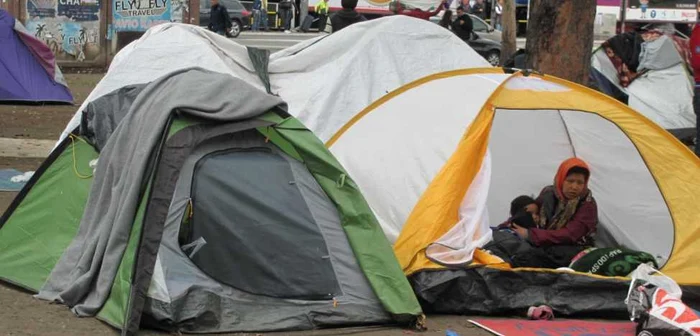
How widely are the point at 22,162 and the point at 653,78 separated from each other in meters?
7.53

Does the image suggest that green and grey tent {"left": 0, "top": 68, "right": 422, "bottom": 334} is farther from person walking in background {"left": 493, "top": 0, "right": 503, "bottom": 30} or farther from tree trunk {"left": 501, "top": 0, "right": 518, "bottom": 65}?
person walking in background {"left": 493, "top": 0, "right": 503, "bottom": 30}

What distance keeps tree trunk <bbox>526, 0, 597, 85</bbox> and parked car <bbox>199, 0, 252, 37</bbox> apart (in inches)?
929

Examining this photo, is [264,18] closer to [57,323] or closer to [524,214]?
[524,214]

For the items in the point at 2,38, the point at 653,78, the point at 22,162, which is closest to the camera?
the point at 22,162

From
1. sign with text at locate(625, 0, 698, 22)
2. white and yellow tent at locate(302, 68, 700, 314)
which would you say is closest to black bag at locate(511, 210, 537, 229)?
white and yellow tent at locate(302, 68, 700, 314)

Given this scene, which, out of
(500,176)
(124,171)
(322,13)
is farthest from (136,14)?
(124,171)

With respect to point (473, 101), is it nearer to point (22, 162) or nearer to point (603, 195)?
point (603, 195)

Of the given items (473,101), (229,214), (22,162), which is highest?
(473,101)

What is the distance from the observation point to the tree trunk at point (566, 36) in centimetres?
988

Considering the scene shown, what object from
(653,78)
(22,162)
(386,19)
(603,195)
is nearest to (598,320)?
(603,195)

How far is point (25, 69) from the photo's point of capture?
1561cm

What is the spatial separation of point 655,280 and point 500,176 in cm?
204

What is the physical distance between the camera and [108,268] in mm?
6004

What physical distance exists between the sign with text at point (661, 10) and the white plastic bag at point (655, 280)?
27.7 m
